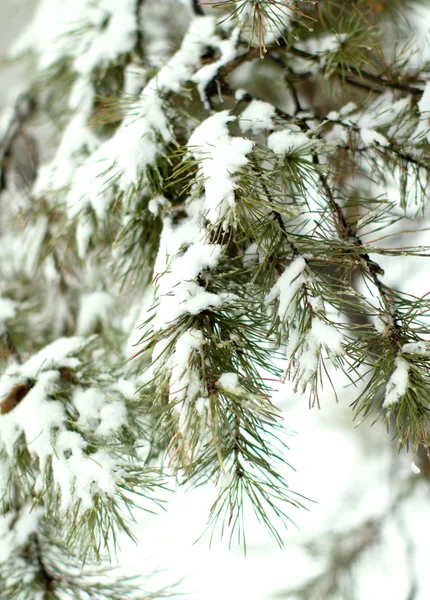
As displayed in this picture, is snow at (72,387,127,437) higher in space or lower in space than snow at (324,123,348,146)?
lower

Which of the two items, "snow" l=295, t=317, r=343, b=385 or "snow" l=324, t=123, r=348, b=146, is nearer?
"snow" l=295, t=317, r=343, b=385

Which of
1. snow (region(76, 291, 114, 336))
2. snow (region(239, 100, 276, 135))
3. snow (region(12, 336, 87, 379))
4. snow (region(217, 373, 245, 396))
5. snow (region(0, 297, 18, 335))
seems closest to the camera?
snow (region(217, 373, 245, 396))

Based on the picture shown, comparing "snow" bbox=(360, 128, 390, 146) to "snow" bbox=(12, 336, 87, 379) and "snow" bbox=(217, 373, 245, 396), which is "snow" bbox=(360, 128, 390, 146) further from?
"snow" bbox=(12, 336, 87, 379)

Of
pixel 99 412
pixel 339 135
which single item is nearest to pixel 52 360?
pixel 99 412

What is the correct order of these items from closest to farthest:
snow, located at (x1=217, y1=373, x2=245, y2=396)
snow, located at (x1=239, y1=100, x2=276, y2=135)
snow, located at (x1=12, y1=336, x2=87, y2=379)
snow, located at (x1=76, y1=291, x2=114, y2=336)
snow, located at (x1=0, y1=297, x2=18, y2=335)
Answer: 1. snow, located at (x1=217, y1=373, x2=245, y2=396)
2. snow, located at (x1=239, y1=100, x2=276, y2=135)
3. snow, located at (x1=12, y1=336, x2=87, y2=379)
4. snow, located at (x1=0, y1=297, x2=18, y2=335)
5. snow, located at (x1=76, y1=291, x2=114, y2=336)

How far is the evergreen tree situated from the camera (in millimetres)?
500

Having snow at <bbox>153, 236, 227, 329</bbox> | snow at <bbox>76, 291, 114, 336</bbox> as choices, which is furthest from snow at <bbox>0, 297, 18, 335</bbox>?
snow at <bbox>153, 236, 227, 329</bbox>

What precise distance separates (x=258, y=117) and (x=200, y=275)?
0.25m

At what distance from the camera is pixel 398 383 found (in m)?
0.49

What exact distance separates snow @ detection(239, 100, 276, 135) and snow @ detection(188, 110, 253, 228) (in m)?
0.09

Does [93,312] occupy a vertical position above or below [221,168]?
below

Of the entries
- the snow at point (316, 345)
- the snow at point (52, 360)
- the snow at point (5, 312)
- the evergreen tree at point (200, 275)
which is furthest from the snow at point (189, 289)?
the snow at point (5, 312)

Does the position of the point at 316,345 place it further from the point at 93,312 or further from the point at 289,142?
the point at 93,312

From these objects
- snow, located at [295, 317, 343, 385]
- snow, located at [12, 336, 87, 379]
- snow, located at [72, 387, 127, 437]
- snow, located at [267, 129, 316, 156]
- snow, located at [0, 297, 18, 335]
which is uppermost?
snow, located at [267, 129, 316, 156]
